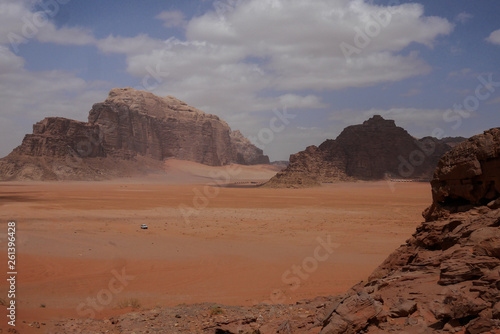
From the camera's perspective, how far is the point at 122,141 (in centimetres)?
9688

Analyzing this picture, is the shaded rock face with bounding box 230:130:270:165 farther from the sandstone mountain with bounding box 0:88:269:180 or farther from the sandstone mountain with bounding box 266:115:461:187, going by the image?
the sandstone mountain with bounding box 266:115:461:187

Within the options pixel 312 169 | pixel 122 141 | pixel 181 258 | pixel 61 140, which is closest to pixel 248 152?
pixel 122 141

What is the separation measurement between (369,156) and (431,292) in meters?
68.7

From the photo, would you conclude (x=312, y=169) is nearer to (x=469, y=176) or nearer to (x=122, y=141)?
(x=122, y=141)

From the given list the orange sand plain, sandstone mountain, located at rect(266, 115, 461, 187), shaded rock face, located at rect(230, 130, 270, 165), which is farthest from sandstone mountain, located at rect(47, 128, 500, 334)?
shaded rock face, located at rect(230, 130, 270, 165)

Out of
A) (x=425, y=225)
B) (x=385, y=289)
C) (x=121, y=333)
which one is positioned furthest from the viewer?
(x=425, y=225)

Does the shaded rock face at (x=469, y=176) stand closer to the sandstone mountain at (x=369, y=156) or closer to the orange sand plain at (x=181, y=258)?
the orange sand plain at (x=181, y=258)

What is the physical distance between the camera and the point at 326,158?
2790 inches

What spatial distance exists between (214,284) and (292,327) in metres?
5.35

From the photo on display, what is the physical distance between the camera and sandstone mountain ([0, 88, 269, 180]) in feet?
242

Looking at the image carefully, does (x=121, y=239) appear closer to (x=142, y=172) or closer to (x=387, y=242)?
(x=387, y=242)

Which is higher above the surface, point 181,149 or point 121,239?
point 181,149

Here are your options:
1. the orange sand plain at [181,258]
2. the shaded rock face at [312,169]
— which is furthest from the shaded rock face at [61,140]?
the orange sand plain at [181,258]

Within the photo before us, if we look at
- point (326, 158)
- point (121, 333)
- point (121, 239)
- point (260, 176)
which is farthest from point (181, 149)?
point (121, 333)
